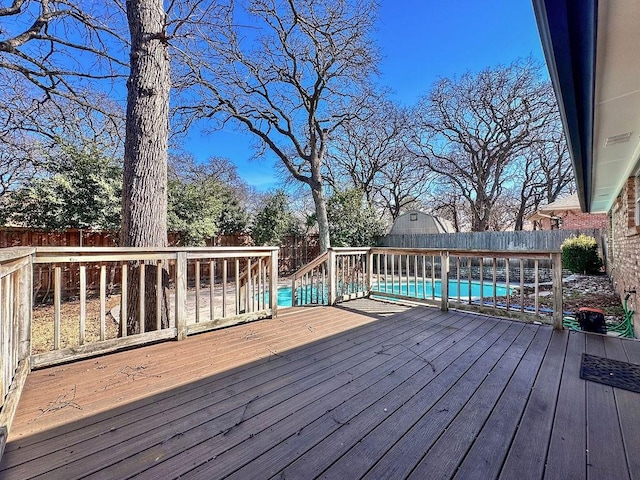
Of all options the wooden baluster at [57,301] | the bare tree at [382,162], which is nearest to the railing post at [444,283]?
the wooden baluster at [57,301]

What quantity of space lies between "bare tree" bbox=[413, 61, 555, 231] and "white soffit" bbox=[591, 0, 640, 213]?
12298 mm

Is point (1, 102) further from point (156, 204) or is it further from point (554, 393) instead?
point (554, 393)

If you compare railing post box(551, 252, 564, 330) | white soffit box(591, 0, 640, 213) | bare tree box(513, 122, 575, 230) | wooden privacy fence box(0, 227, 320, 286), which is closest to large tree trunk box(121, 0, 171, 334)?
white soffit box(591, 0, 640, 213)

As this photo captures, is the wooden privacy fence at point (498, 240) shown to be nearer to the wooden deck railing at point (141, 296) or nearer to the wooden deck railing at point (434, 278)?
the wooden deck railing at point (434, 278)

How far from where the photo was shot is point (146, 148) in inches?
133

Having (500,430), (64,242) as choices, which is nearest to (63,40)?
(64,242)

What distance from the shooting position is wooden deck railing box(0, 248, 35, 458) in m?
1.54

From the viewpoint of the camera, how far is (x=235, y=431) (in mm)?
1558

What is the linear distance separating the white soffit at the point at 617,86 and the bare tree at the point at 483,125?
40.3 ft

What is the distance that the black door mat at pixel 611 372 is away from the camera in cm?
210

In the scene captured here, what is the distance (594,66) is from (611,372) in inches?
86.6

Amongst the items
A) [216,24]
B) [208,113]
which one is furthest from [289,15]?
[216,24]

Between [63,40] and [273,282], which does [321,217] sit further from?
[63,40]

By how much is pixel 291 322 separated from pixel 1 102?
8.54m
